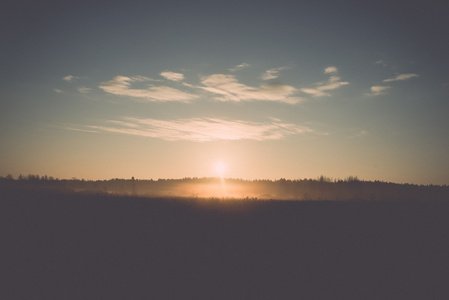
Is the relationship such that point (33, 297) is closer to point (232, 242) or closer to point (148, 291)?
point (148, 291)

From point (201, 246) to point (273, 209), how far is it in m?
9.96

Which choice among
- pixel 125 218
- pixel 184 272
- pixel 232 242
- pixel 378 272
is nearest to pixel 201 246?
pixel 232 242

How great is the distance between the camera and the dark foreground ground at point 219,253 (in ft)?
38.0

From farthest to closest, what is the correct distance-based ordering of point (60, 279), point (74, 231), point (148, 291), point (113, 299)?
point (74, 231)
point (60, 279)
point (148, 291)
point (113, 299)

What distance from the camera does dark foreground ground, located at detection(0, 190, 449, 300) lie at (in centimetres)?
1157

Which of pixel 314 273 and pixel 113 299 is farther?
pixel 314 273

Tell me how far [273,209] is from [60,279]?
54.2 ft

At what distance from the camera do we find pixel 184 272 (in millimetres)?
12836

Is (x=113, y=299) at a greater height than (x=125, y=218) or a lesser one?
lesser

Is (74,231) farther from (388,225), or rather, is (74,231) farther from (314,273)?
(388,225)

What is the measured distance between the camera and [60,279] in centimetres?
1192

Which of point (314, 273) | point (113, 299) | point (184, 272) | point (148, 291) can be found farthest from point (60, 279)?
point (314, 273)

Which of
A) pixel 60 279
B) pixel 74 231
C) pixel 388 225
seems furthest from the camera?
pixel 388 225

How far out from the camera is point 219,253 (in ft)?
49.2
